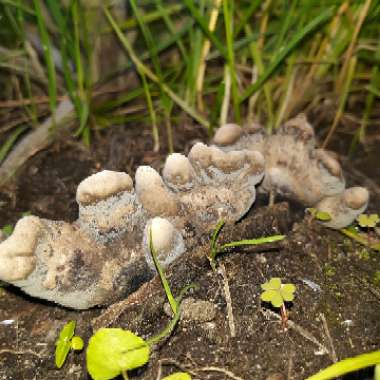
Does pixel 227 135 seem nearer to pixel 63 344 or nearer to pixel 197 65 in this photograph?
pixel 197 65

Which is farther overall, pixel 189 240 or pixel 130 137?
pixel 130 137

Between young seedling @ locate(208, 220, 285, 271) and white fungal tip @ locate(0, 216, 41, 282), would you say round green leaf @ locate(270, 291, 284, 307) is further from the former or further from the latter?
white fungal tip @ locate(0, 216, 41, 282)

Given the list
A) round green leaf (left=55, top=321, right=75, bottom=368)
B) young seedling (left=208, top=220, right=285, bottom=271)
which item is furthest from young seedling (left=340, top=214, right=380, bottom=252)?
round green leaf (left=55, top=321, right=75, bottom=368)

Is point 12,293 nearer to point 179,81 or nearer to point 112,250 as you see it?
point 112,250

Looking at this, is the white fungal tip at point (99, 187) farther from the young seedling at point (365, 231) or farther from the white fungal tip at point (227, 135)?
the young seedling at point (365, 231)

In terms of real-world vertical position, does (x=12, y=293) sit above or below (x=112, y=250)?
below

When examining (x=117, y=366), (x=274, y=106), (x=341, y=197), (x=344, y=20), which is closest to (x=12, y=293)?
(x=117, y=366)
